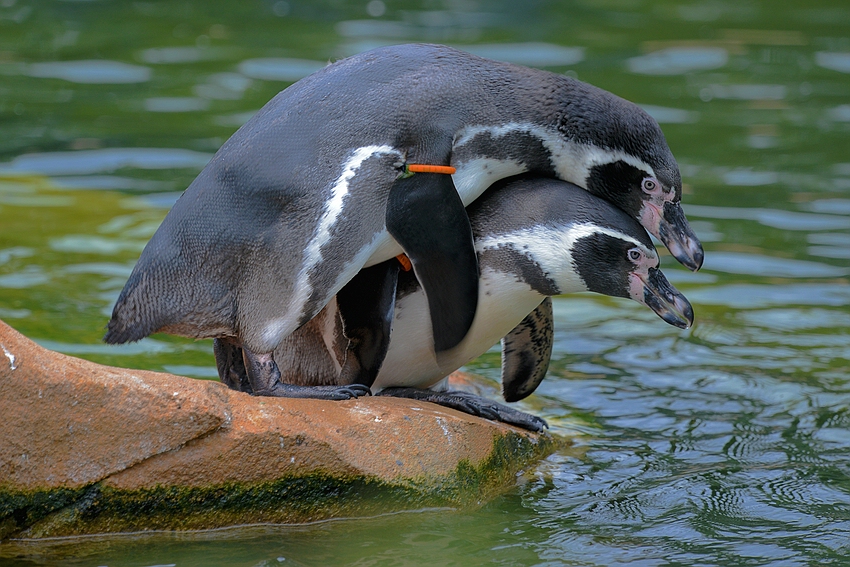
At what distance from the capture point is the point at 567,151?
458cm

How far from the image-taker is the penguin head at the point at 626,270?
Answer: 450 centimetres

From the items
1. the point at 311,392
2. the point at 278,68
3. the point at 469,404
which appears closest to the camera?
the point at 311,392

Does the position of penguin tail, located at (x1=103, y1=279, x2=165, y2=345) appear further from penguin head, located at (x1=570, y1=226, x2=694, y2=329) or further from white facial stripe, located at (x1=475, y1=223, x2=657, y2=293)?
penguin head, located at (x1=570, y1=226, x2=694, y2=329)

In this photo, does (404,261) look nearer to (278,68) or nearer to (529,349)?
(529,349)

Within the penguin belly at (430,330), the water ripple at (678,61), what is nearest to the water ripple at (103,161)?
the water ripple at (678,61)

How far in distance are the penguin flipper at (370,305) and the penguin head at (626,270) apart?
66 centimetres

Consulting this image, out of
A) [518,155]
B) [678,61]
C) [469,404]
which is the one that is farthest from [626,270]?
[678,61]

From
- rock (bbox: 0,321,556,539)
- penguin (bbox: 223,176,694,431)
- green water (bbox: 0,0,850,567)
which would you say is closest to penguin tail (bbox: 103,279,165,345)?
rock (bbox: 0,321,556,539)

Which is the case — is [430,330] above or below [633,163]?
below

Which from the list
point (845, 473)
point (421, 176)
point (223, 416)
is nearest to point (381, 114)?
point (421, 176)

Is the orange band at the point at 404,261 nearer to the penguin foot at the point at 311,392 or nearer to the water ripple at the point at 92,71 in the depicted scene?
the penguin foot at the point at 311,392

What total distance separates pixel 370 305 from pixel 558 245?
689mm

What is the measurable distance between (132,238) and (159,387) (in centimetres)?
435

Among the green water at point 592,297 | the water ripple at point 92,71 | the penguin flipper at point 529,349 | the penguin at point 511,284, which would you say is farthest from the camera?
the water ripple at point 92,71
